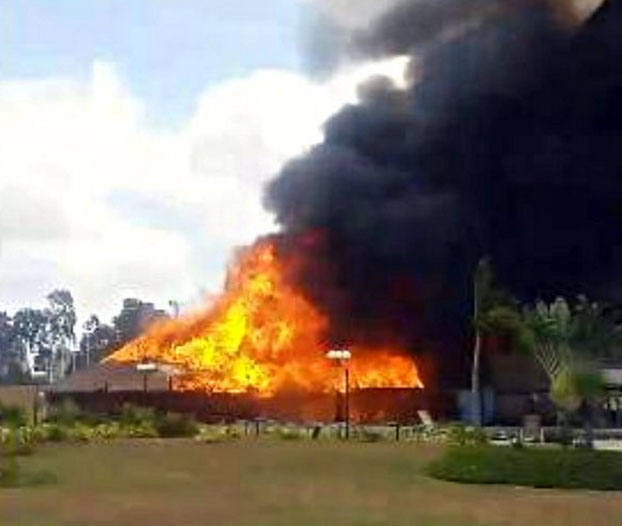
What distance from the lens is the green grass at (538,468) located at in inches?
1029

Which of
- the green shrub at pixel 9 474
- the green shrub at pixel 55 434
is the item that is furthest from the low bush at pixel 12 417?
the green shrub at pixel 9 474

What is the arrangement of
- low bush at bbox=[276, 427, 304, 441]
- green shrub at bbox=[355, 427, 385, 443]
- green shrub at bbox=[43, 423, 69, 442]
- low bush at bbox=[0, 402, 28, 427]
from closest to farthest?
green shrub at bbox=[43, 423, 69, 442] < low bush at bbox=[0, 402, 28, 427] < green shrub at bbox=[355, 427, 385, 443] < low bush at bbox=[276, 427, 304, 441]

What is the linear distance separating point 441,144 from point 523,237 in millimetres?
6478

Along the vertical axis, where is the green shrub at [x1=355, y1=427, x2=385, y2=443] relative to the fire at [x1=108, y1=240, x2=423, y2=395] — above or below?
below

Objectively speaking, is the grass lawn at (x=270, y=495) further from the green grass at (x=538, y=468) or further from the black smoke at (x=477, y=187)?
the black smoke at (x=477, y=187)

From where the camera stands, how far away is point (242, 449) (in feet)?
120

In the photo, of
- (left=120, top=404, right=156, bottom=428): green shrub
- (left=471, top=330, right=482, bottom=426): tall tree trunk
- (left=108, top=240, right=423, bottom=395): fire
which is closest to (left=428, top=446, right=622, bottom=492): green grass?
(left=120, top=404, right=156, bottom=428): green shrub

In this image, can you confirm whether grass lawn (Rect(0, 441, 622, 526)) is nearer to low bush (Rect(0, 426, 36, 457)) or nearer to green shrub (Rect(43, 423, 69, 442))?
low bush (Rect(0, 426, 36, 457))

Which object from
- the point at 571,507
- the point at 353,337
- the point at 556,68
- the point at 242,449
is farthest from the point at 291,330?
the point at 571,507

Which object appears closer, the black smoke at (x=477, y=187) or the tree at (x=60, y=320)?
the black smoke at (x=477, y=187)

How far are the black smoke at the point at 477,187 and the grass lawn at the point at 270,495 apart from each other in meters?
29.5

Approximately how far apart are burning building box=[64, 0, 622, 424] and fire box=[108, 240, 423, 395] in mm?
96

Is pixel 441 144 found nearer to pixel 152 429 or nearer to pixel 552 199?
pixel 552 199

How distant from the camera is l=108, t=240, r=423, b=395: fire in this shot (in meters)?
64.2
